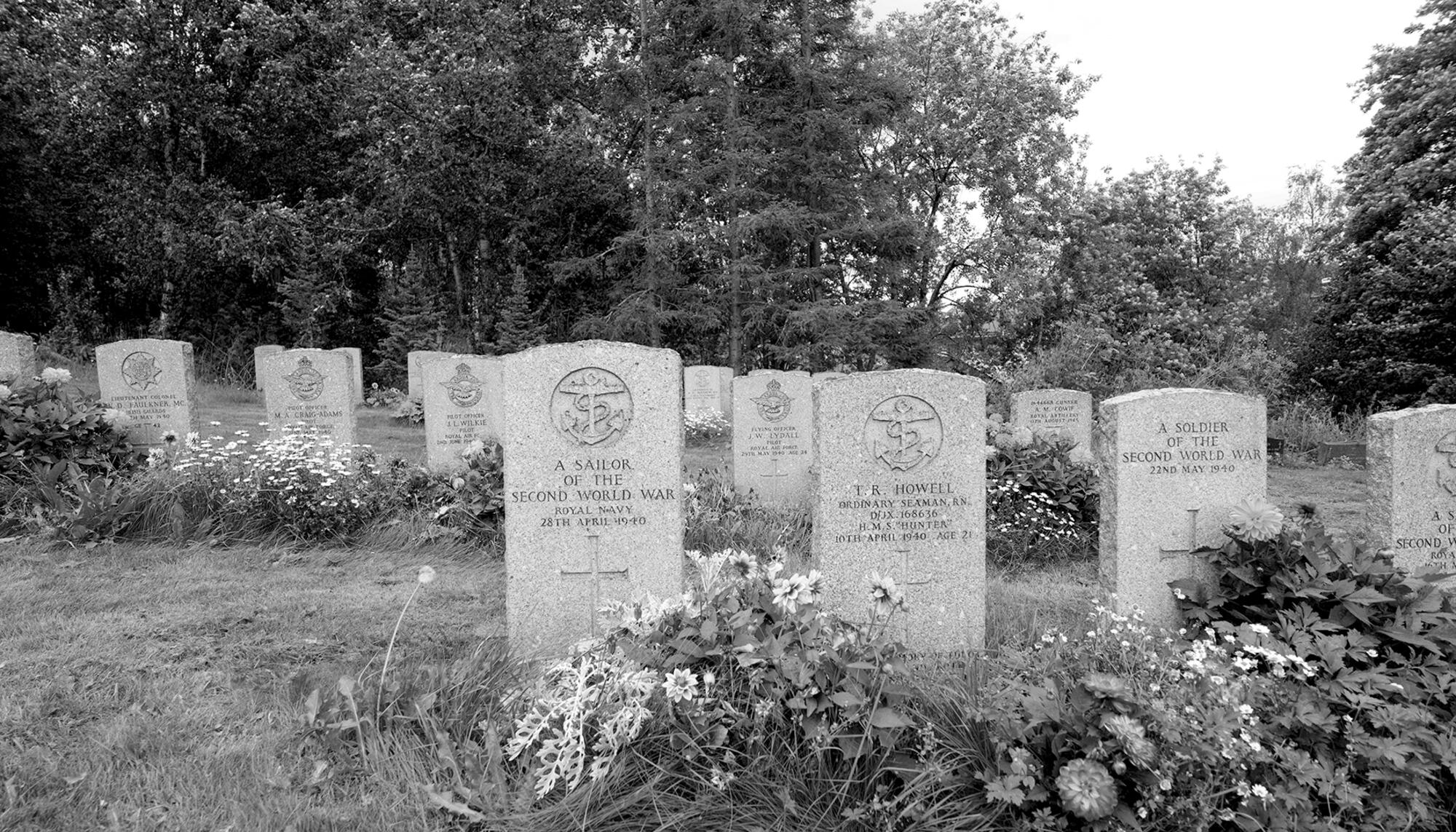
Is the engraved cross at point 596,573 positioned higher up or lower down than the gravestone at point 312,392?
lower down

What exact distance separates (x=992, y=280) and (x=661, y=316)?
955 centimetres

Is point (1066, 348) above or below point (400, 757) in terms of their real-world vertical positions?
above

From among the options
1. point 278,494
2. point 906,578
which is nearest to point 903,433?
point 906,578

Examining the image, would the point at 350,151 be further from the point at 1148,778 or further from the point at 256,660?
the point at 1148,778

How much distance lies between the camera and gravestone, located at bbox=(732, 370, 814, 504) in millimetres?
8914

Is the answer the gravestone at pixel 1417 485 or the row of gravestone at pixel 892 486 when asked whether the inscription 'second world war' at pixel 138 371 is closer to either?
the row of gravestone at pixel 892 486

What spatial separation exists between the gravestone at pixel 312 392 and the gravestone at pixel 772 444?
173 inches

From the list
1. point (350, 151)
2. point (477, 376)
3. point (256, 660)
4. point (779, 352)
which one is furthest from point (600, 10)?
point (256, 660)

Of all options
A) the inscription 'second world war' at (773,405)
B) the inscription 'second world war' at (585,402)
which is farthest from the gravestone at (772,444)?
the inscription 'second world war' at (585,402)

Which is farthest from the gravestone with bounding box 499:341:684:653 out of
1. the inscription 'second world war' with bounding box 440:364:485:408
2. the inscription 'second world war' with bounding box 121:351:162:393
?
the inscription 'second world war' with bounding box 121:351:162:393

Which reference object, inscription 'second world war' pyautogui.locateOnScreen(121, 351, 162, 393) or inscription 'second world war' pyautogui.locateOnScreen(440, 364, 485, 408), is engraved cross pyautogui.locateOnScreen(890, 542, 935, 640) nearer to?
inscription 'second world war' pyautogui.locateOnScreen(440, 364, 485, 408)

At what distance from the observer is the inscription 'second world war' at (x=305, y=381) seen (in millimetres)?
9344

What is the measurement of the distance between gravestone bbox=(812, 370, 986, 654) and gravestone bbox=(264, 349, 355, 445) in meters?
6.77

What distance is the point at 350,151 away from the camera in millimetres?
22625
